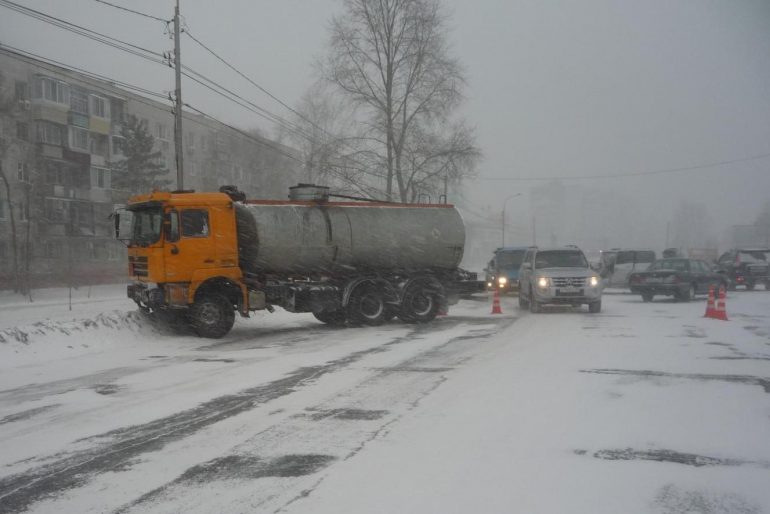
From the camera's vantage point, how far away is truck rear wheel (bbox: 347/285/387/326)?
16078mm

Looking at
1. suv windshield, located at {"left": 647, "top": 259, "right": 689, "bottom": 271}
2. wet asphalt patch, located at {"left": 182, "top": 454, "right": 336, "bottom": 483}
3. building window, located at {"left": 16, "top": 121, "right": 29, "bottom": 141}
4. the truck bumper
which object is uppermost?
building window, located at {"left": 16, "top": 121, "right": 29, "bottom": 141}

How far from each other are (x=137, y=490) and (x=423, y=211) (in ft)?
42.9

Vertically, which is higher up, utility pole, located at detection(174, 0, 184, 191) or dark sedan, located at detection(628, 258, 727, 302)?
utility pole, located at detection(174, 0, 184, 191)

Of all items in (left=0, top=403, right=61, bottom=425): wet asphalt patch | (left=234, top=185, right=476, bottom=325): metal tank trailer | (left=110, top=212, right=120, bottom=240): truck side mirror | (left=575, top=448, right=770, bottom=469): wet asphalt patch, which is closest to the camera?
(left=575, top=448, right=770, bottom=469): wet asphalt patch

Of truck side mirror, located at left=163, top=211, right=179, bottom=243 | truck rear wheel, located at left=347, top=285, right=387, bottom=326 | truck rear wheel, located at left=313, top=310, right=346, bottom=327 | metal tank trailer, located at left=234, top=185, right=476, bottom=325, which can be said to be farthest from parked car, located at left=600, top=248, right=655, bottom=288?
truck side mirror, located at left=163, top=211, right=179, bottom=243

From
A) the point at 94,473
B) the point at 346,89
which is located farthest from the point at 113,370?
the point at 346,89

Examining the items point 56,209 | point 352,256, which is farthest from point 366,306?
point 56,209

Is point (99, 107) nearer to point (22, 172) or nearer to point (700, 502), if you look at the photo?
point (22, 172)

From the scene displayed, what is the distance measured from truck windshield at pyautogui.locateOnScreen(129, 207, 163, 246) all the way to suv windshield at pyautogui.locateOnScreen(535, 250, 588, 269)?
10.9 metres

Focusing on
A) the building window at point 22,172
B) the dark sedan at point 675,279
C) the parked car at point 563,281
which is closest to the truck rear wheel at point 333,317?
the parked car at point 563,281

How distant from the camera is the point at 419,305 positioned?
17047mm

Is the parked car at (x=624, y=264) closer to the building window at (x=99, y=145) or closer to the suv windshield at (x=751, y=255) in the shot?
the suv windshield at (x=751, y=255)

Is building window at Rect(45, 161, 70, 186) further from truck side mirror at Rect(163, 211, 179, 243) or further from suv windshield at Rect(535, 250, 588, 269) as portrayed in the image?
suv windshield at Rect(535, 250, 588, 269)

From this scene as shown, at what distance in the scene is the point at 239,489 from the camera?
466 centimetres
